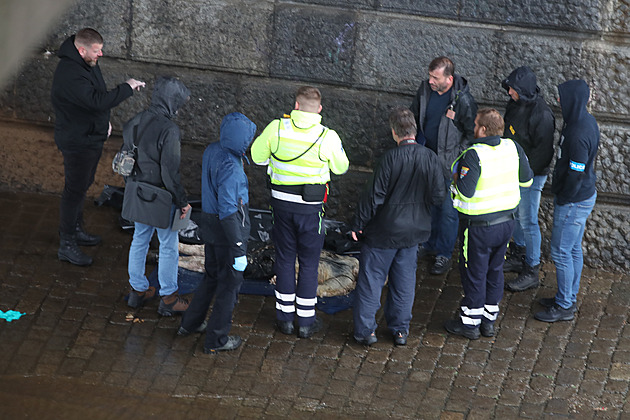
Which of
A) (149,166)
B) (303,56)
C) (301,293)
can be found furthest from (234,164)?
(303,56)

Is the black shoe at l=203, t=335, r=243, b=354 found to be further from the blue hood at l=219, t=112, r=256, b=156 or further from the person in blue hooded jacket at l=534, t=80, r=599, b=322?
the person in blue hooded jacket at l=534, t=80, r=599, b=322

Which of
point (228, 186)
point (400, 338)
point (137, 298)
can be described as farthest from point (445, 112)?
point (137, 298)

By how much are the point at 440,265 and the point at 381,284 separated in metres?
1.22

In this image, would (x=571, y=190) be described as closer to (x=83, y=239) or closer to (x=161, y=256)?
(x=161, y=256)

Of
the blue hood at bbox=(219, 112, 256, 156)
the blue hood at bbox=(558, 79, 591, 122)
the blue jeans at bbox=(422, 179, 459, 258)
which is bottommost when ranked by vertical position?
the blue jeans at bbox=(422, 179, 459, 258)

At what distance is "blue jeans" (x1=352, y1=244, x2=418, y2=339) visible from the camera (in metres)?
6.05

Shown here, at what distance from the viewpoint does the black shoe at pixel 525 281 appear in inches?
273

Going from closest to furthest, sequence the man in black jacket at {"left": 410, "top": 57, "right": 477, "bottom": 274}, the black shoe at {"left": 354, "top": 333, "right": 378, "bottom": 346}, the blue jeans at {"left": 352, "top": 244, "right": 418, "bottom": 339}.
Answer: the blue jeans at {"left": 352, "top": 244, "right": 418, "bottom": 339}
the black shoe at {"left": 354, "top": 333, "right": 378, "bottom": 346}
the man in black jacket at {"left": 410, "top": 57, "right": 477, "bottom": 274}

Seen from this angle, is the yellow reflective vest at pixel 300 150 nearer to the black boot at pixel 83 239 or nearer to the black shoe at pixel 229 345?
the black shoe at pixel 229 345

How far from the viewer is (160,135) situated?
5.93 meters

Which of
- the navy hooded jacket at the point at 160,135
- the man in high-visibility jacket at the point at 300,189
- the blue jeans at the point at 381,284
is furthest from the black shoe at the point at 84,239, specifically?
the blue jeans at the point at 381,284

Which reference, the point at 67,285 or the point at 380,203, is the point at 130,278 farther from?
the point at 380,203

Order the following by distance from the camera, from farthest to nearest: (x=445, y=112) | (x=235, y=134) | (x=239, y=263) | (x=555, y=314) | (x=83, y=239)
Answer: (x=83, y=239) → (x=445, y=112) → (x=555, y=314) → (x=239, y=263) → (x=235, y=134)

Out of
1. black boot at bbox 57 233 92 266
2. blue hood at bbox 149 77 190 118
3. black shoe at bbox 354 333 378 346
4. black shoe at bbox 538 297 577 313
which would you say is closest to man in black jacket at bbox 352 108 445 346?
black shoe at bbox 354 333 378 346
